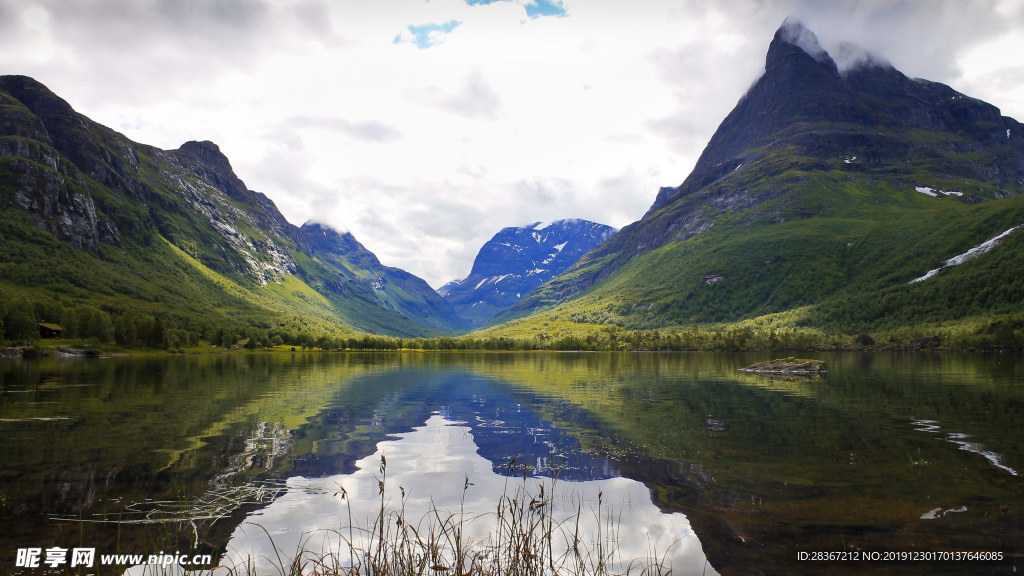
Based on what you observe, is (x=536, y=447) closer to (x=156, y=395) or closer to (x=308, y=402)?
(x=308, y=402)

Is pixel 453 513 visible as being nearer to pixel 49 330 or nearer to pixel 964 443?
pixel 964 443

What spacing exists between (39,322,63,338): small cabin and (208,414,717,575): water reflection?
622ft

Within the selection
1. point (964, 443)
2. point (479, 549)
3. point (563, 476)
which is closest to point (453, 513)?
point (479, 549)

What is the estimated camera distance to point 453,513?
1588 cm

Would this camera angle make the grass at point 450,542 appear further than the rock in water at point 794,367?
No

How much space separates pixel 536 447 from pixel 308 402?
2722 centimetres

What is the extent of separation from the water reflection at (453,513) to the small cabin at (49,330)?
18944cm

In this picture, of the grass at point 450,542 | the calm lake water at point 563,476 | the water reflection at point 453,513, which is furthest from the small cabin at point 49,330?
the grass at point 450,542

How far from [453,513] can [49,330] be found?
19992cm

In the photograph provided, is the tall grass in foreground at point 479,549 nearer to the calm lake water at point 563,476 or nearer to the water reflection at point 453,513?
the water reflection at point 453,513

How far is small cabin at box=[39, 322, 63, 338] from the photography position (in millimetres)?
155500

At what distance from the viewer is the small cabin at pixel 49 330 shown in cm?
15550

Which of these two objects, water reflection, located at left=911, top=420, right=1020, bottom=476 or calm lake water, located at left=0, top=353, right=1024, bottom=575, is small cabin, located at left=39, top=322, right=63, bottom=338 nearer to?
calm lake water, located at left=0, top=353, right=1024, bottom=575

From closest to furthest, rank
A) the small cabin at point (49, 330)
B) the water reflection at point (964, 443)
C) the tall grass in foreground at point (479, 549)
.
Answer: the tall grass in foreground at point (479, 549) < the water reflection at point (964, 443) < the small cabin at point (49, 330)
